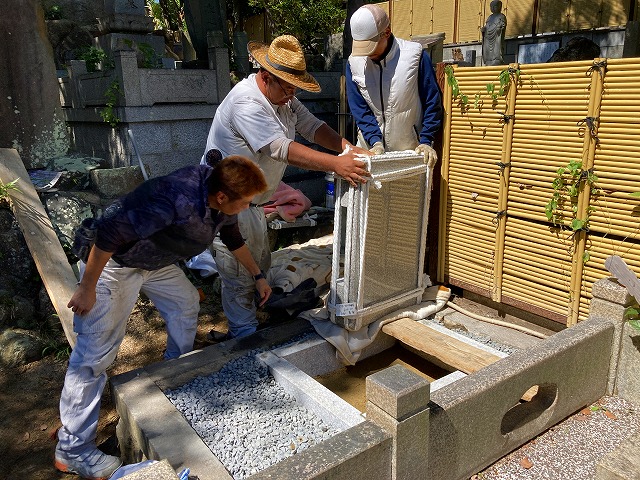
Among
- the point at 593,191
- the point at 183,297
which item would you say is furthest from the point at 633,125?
the point at 183,297

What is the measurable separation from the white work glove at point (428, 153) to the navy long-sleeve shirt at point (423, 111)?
0.53ft

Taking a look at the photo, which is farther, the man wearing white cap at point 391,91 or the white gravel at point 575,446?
the man wearing white cap at point 391,91

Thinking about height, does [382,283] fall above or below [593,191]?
below

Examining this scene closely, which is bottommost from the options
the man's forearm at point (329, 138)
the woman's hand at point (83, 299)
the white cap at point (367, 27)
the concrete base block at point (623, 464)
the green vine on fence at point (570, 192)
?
the concrete base block at point (623, 464)

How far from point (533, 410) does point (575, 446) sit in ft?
1.02

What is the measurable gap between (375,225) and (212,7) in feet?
24.6

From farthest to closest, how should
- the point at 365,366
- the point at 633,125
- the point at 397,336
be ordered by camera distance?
the point at 365,366, the point at 397,336, the point at 633,125

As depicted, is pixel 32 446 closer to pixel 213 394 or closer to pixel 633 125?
pixel 213 394

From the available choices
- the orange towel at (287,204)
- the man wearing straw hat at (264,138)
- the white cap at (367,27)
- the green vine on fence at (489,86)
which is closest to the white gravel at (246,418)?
the man wearing straw hat at (264,138)

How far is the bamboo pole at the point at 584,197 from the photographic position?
A: 351 cm

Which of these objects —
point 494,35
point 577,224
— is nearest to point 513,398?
point 577,224

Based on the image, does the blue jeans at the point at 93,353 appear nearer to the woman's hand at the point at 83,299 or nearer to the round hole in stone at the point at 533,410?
the woman's hand at the point at 83,299

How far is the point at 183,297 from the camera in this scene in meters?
3.90

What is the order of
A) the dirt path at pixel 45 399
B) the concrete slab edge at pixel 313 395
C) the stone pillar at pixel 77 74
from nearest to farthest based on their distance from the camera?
1. the concrete slab edge at pixel 313 395
2. the dirt path at pixel 45 399
3. the stone pillar at pixel 77 74
